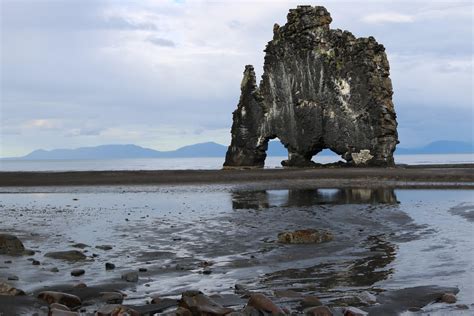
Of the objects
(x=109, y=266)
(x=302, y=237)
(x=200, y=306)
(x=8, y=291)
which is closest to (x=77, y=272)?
(x=109, y=266)

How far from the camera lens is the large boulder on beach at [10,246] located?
15.2 metres

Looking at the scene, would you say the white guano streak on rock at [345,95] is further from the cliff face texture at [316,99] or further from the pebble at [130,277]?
the pebble at [130,277]

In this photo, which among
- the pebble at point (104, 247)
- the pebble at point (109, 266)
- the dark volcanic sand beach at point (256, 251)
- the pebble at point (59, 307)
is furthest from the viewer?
the pebble at point (104, 247)

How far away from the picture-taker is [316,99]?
247 feet

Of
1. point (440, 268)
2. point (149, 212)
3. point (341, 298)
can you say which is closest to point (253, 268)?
point (341, 298)

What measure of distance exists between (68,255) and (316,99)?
6378 centimetres

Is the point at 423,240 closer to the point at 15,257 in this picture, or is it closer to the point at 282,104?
the point at 15,257

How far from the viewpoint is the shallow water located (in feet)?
38.2

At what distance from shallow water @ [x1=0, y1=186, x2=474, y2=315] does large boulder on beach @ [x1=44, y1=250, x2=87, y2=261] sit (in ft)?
1.05

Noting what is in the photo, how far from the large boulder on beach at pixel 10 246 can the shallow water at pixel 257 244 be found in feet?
2.27

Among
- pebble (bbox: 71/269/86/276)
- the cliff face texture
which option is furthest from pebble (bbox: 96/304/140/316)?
the cliff face texture

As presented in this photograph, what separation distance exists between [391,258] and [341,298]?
474 cm

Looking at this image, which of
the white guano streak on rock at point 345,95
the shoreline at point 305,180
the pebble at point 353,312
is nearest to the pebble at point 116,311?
the pebble at point 353,312

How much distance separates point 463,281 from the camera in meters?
11.4
